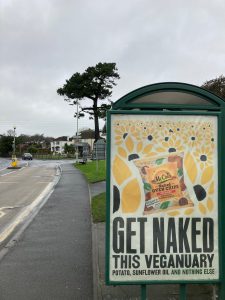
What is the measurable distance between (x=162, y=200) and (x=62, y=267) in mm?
2658

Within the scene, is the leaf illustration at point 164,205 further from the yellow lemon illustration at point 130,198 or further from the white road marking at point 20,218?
the white road marking at point 20,218

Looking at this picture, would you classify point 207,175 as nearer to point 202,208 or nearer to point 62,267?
point 202,208

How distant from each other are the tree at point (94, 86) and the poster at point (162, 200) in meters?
46.8

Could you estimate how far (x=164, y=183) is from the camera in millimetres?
4094

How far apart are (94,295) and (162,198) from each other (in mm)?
1560

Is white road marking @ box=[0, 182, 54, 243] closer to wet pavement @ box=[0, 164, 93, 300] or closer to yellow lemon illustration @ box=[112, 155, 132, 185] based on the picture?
wet pavement @ box=[0, 164, 93, 300]

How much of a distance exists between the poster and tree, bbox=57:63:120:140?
46.8 m

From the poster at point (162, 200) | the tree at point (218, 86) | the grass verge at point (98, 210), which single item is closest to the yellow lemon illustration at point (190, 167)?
the poster at point (162, 200)

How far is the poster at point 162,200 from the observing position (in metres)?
4.03

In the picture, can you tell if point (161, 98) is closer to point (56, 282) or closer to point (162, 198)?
point (162, 198)

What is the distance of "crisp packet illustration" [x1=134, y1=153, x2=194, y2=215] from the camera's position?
161 inches

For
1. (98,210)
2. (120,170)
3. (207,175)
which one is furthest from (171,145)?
(98,210)

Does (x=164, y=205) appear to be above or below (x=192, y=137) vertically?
below

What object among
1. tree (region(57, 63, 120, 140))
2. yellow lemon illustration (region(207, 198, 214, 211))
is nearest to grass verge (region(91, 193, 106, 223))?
yellow lemon illustration (region(207, 198, 214, 211))
